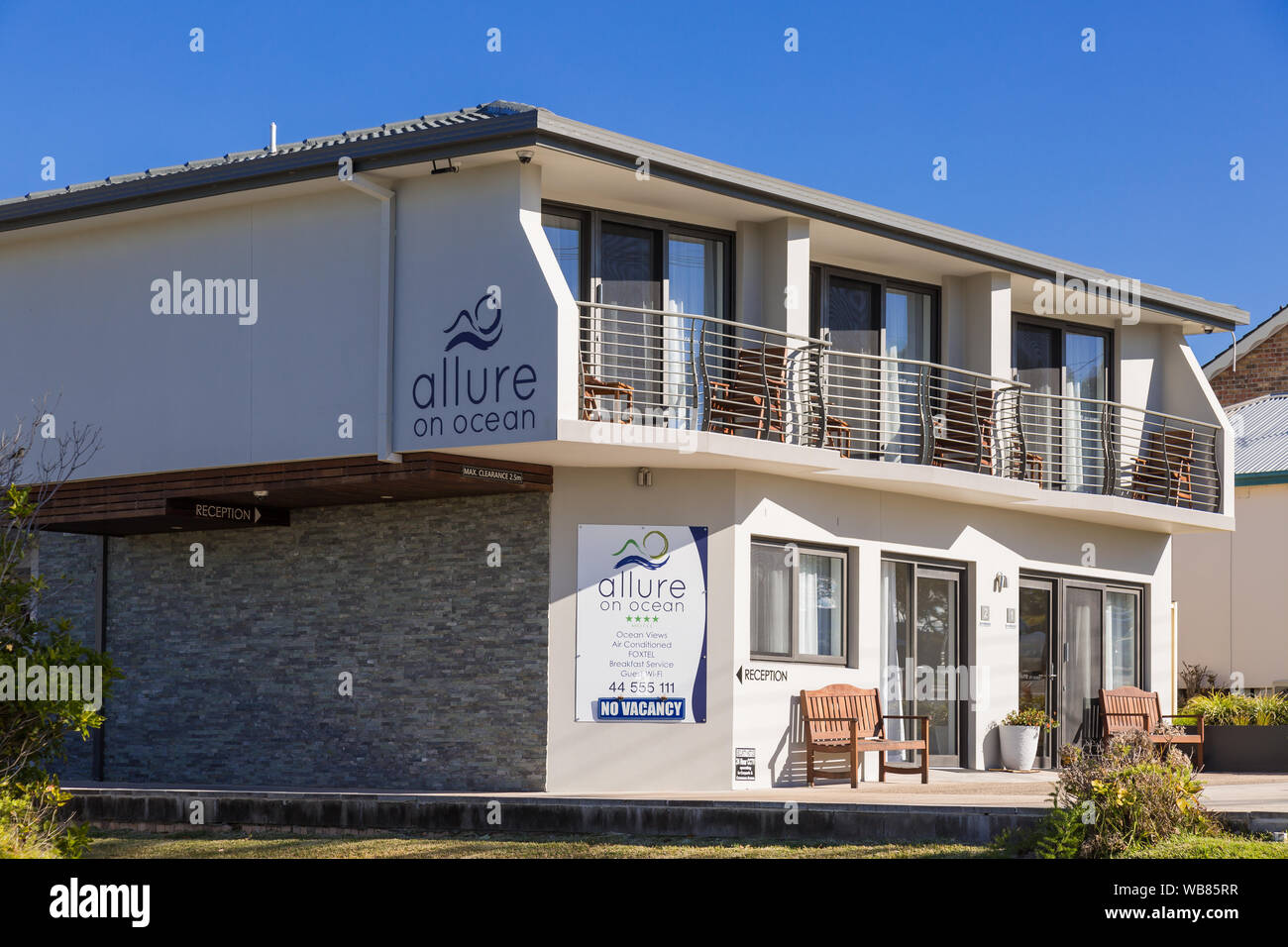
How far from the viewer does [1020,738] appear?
1941cm

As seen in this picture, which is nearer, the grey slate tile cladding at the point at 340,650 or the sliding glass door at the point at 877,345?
the grey slate tile cladding at the point at 340,650

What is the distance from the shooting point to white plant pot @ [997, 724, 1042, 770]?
19.4m

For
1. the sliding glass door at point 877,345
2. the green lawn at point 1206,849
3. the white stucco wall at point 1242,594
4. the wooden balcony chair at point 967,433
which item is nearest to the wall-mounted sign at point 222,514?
the sliding glass door at point 877,345

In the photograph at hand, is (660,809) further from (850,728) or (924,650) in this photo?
(924,650)

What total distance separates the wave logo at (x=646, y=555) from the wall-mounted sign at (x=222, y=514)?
4108mm

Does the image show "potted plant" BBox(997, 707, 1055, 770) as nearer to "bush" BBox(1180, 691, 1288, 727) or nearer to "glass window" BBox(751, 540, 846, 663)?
"glass window" BBox(751, 540, 846, 663)

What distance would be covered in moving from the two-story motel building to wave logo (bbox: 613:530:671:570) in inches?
1.4

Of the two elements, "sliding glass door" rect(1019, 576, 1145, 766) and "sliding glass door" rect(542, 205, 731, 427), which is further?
"sliding glass door" rect(1019, 576, 1145, 766)

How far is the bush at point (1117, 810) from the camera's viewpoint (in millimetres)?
10445

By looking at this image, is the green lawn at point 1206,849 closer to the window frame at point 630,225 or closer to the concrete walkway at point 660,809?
the concrete walkway at point 660,809

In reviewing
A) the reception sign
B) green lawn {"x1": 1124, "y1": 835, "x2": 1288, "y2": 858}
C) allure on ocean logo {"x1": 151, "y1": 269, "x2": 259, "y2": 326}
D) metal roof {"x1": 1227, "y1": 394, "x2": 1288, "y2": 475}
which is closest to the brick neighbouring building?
metal roof {"x1": 1227, "y1": 394, "x2": 1288, "y2": 475}

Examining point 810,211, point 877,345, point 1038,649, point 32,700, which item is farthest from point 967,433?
point 32,700

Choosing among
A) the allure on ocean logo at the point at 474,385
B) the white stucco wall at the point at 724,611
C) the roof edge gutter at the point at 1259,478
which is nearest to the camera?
the allure on ocean logo at the point at 474,385
